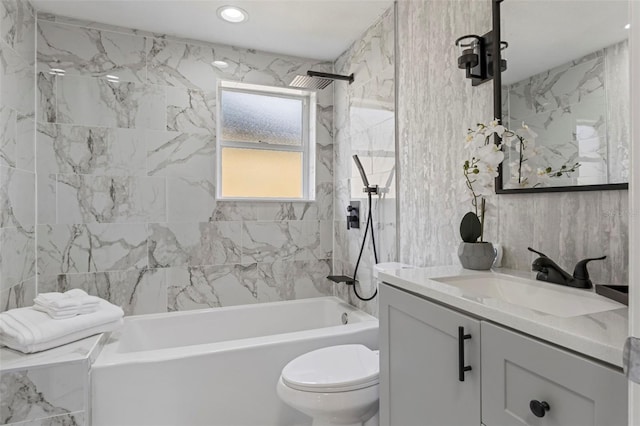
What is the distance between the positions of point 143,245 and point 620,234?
2657 mm

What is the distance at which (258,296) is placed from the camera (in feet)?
9.32

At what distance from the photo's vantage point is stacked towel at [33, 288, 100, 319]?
1.83 meters

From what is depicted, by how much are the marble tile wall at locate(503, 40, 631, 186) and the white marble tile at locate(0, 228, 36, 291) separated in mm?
2565

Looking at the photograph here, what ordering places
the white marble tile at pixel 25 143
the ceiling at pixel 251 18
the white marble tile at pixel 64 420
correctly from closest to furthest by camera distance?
the white marble tile at pixel 64 420 → the white marble tile at pixel 25 143 → the ceiling at pixel 251 18

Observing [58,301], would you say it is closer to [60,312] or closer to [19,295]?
[60,312]

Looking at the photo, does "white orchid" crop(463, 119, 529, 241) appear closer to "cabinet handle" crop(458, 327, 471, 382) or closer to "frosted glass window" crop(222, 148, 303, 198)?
"cabinet handle" crop(458, 327, 471, 382)

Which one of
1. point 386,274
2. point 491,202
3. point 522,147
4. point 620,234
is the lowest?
point 386,274

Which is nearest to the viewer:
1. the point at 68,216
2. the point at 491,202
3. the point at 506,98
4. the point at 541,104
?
the point at 541,104

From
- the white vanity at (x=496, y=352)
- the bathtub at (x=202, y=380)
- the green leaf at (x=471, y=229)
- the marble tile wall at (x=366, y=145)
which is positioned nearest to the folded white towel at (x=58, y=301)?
the bathtub at (x=202, y=380)

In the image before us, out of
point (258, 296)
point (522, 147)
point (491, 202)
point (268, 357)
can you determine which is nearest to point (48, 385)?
point (268, 357)

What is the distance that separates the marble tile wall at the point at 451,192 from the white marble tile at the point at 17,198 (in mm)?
2218

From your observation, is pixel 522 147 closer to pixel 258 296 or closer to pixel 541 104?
pixel 541 104

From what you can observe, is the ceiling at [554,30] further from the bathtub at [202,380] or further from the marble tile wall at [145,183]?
the marble tile wall at [145,183]

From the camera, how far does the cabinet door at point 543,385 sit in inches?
23.9
